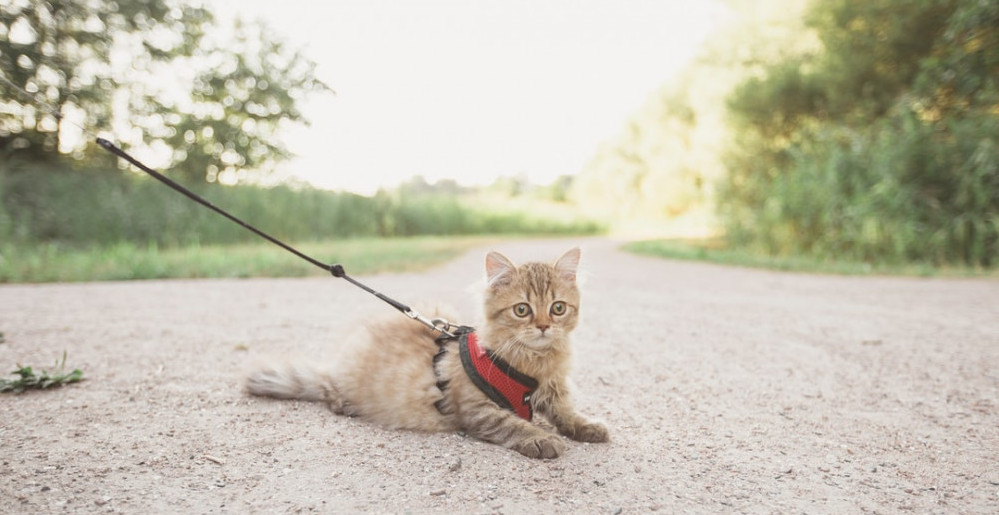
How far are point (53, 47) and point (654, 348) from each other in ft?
45.6

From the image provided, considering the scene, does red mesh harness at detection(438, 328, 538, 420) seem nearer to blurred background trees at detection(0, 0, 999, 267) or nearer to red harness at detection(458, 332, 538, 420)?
red harness at detection(458, 332, 538, 420)

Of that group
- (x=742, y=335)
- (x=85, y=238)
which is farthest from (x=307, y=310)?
(x=85, y=238)

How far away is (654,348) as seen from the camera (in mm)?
4137

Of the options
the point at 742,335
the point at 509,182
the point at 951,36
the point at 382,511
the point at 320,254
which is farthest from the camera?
the point at 509,182

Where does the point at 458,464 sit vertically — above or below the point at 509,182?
below

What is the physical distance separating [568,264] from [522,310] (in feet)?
1.34

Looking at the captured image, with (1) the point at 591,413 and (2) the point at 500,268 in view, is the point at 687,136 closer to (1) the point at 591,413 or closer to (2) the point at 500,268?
(1) the point at 591,413

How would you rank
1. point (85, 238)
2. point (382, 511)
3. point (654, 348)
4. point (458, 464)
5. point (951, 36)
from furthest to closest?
point (85, 238)
point (951, 36)
point (654, 348)
point (458, 464)
point (382, 511)

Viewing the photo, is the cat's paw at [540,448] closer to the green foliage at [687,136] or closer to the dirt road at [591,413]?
the dirt road at [591,413]

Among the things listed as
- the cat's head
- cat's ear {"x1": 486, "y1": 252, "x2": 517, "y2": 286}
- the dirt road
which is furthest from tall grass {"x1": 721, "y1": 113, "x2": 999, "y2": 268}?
cat's ear {"x1": 486, "y1": 252, "x2": 517, "y2": 286}

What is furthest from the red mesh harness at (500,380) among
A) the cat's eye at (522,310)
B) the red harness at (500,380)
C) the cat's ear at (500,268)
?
the cat's ear at (500,268)

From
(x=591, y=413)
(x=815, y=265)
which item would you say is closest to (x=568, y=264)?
(x=591, y=413)

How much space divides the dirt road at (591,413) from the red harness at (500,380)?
222 millimetres

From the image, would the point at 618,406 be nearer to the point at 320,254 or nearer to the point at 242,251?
the point at 320,254
